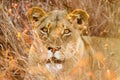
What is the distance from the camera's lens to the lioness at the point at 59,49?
5.34 metres

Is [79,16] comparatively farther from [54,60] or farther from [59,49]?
[54,60]

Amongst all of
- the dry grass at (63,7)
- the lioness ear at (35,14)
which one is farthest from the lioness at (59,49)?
the dry grass at (63,7)

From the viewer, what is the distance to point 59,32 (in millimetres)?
5676

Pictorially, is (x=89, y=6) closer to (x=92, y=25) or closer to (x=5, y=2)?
(x=92, y=25)

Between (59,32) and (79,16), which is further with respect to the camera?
(79,16)

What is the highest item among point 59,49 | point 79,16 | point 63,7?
point 79,16

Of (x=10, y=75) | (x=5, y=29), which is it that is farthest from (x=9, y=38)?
(x=10, y=75)

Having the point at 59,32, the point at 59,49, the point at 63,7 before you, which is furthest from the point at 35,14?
the point at 63,7

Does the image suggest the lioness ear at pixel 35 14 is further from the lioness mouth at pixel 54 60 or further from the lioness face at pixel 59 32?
the lioness mouth at pixel 54 60

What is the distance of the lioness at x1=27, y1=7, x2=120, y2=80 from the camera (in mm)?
5336

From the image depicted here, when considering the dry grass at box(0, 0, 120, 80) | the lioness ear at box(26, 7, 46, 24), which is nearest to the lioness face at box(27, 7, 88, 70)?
the lioness ear at box(26, 7, 46, 24)

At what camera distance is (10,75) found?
6.18 meters

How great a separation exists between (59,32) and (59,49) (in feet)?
1.16

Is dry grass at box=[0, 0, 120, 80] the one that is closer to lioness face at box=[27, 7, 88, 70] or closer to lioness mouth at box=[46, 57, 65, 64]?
lioness face at box=[27, 7, 88, 70]
